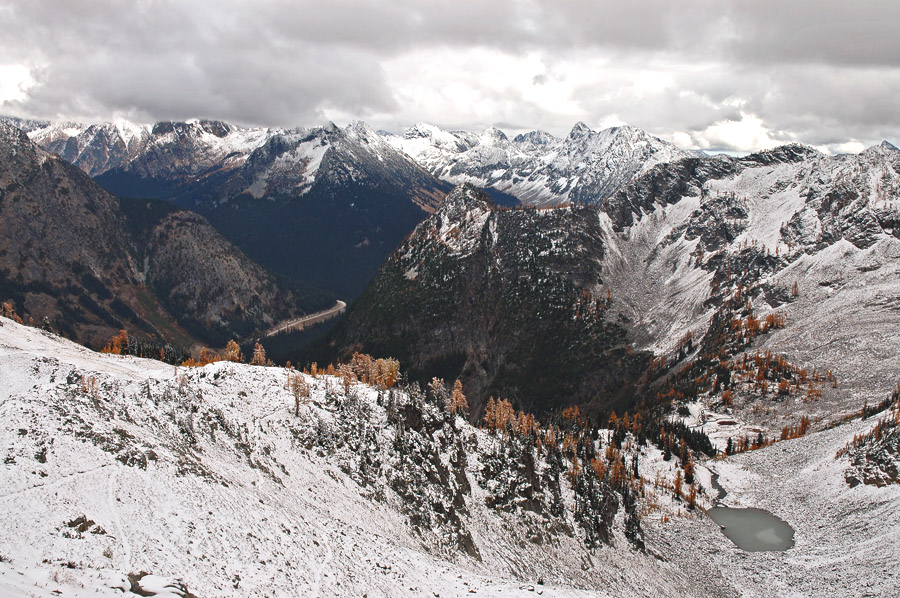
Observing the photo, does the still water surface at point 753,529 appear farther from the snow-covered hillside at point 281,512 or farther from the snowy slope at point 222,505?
the snowy slope at point 222,505

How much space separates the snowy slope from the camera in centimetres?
5367

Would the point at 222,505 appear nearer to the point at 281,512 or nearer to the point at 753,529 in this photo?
the point at 281,512

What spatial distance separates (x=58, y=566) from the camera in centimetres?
4600

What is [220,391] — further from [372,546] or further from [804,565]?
[804,565]

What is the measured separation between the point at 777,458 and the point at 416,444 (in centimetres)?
11905

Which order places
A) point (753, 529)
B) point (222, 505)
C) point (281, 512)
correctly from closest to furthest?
point (222, 505) < point (281, 512) < point (753, 529)

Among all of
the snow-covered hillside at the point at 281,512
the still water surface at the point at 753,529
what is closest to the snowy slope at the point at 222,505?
the snow-covered hillside at the point at 281,512

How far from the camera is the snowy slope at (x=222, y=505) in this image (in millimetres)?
53669

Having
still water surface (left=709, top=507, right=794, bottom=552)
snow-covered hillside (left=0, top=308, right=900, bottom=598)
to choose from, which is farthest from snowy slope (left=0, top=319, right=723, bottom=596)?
still water surface (left=709, top=507, right=794, bottom=552)

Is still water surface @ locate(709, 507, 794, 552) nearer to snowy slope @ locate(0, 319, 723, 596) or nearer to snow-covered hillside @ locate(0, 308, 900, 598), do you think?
snow-covered hillside @ locate(0, 308, 900, 598)

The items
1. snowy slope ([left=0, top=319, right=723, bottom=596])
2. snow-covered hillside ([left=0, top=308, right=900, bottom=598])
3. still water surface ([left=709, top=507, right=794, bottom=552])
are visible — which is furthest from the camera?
still water surface ([left=709, top=507, right=794, bottom=552])

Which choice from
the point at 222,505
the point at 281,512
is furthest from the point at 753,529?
the point at 222,505

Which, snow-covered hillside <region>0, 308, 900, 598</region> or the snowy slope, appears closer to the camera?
the snowy slope

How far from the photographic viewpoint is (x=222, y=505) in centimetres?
6819
